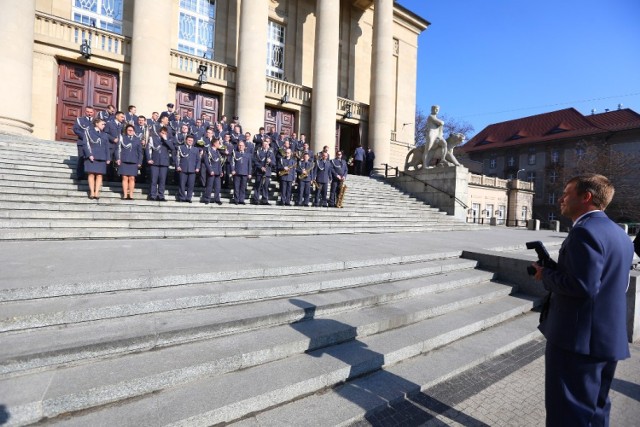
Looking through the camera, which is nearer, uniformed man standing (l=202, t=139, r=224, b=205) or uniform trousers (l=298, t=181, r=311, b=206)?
uniformed man standing (l=202, t=139, r=224, b=205)

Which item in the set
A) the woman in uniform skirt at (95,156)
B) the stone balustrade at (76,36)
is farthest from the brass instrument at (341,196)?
the stone balustrade at (76,36)

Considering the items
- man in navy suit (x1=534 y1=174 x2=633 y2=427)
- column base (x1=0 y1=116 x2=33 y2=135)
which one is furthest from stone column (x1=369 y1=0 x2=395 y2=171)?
man in navy suit (x1=534 y1=174 x2=633 y2=427)

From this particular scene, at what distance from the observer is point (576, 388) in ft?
6.62

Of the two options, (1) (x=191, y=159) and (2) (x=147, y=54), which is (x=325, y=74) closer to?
(2) (x=147, y=54)

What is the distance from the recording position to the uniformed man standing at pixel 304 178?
11.8m

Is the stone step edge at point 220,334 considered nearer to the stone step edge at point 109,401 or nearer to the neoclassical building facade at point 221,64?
the stone step edge at point 109,401

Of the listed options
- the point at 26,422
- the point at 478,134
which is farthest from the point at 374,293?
the point at 478,134

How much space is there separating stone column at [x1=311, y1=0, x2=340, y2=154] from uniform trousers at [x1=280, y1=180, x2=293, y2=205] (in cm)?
887

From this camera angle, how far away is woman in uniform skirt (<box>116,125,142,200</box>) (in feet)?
27.8

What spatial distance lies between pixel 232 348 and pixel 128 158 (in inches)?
287

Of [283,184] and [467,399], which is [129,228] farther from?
[467,399]

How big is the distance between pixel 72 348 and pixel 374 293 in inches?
124

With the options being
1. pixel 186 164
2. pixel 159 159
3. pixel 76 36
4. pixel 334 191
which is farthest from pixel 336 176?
pixel 76 36

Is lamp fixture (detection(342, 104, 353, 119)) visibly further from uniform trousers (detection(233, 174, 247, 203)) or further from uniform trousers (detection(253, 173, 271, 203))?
uniform trousers (detection(233, 174, 247, 203))
